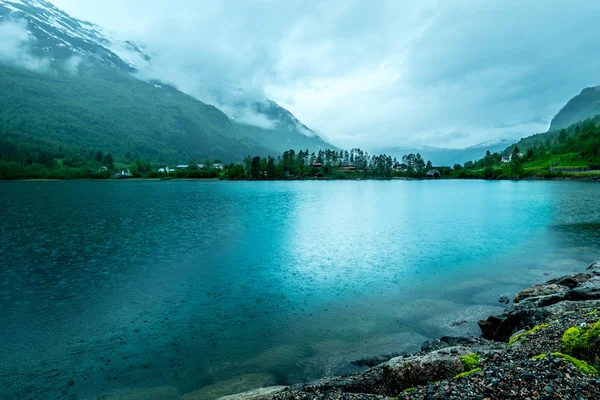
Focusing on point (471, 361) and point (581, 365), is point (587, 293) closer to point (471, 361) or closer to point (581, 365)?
point (581, 365)

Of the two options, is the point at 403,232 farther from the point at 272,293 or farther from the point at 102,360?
the point at 102,360

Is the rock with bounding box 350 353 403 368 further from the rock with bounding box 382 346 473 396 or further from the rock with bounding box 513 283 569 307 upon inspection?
the rock with bounding box 513 283 569 307

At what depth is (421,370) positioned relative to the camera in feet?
40.8

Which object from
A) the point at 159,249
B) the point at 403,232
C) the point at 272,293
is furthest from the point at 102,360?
the point at 403,232

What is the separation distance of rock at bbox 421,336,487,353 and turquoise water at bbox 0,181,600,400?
1.46 metres

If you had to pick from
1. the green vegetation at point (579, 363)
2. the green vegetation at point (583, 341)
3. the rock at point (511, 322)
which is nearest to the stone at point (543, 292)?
the rock at point (511, 322)

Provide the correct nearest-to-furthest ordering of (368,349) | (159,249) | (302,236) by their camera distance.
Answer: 1. (368,349)
2. (159,249)
3. (302,236)

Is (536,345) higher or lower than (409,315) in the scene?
higher

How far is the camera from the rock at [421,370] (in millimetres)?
12031

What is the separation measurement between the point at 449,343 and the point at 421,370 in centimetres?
734

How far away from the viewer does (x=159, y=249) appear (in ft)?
147

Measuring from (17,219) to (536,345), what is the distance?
87.2 m

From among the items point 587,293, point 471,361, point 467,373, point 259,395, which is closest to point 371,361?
point 259,395

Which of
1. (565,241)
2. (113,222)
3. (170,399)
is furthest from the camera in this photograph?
(113,222)
